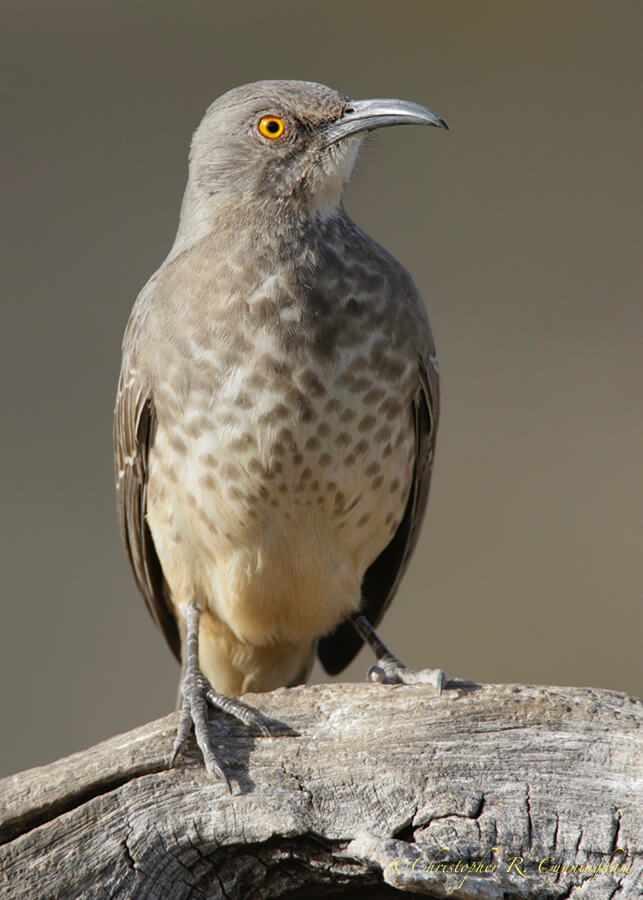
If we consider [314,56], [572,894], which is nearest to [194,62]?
[314,56]

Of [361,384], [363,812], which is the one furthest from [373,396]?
[363,812]

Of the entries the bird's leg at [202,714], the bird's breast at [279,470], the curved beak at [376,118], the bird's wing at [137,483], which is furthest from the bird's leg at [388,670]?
the curved beak at [376,118]

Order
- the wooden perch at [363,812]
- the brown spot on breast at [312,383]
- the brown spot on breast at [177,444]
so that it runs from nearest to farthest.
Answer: the wooden perch at [363,812] < the brown spot on breast at [312,383] < the brown spot on breast at [177,444]

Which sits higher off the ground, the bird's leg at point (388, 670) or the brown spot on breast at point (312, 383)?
the brown spot on breast at point (312, 383)

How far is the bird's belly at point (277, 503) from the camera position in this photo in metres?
3.27

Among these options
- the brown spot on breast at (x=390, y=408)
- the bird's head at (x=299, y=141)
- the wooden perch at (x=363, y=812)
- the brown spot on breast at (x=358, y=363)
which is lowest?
the wooden perch at (x=363, y=812)

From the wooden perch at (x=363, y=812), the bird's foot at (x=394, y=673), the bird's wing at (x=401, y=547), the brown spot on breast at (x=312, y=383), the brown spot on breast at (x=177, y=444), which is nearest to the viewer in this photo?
the wooden perch at (x=363, y=812)

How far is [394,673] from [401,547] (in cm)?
58

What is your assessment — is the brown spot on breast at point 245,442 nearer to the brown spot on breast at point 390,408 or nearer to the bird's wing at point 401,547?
the brown spot on breast at point 390,408

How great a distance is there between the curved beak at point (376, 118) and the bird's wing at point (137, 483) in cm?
85

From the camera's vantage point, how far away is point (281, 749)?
274 cm

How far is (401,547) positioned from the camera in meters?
3.88

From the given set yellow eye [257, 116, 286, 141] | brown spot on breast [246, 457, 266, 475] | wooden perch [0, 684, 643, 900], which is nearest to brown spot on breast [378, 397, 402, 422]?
brown spot on breast [246, 457, 266, 475]

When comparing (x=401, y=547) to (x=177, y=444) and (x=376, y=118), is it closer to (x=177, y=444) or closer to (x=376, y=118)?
(x=177, y=444)
